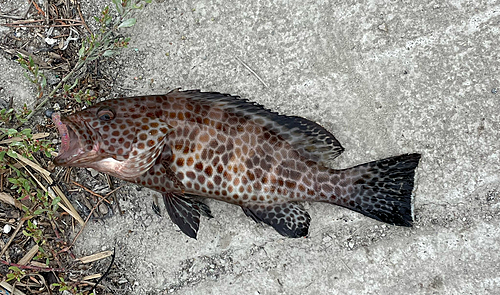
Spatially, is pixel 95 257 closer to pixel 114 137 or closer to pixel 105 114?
pixel 114 137

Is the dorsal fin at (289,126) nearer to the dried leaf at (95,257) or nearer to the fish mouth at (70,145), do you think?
the fish mouth at (70,145)

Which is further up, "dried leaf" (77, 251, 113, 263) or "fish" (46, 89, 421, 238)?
"fish" (46, 89, 421, 238)

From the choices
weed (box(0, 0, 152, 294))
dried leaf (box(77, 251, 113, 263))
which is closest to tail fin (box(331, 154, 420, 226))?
dried leaf (box(77, 251, 113, 263))

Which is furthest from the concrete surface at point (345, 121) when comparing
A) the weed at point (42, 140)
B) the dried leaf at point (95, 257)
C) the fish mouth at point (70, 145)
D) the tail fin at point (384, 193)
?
the fish mouth at point (70, 145)

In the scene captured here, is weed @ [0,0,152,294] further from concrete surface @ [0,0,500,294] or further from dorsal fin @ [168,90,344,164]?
dorsal fin @ [168,90,344,164]

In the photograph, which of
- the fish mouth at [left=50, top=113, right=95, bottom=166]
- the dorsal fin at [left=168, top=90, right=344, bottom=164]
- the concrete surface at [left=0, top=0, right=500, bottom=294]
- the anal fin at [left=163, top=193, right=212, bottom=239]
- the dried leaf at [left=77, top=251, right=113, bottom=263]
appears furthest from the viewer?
the dried leaf at [left=77, top=251, right=113, bottom=263]

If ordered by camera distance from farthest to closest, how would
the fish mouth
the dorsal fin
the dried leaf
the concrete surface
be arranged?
the dried leaf < the concrete surface < the dorsal fin < the fish mouth

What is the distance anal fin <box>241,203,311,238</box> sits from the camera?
354cm

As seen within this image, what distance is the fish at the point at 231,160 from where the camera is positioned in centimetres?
335

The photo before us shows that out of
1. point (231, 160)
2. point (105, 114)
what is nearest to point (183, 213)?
point (231, 160)

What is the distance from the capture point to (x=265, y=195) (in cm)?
352

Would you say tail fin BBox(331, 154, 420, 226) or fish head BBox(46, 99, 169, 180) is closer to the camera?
fish head BBox(46, 99, 169, 180)

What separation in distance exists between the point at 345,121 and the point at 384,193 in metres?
0.77

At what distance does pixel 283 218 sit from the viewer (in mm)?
3549
